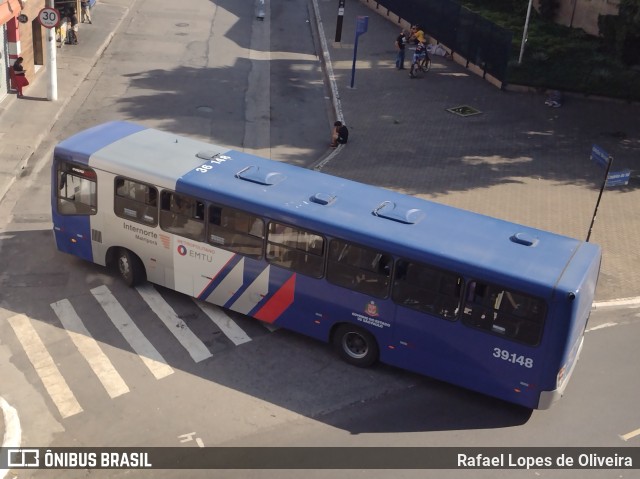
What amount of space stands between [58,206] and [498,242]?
984 centimetres

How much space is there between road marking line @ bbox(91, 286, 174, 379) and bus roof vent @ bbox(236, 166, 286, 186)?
12.4ft

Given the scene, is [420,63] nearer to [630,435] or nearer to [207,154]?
[207,154]

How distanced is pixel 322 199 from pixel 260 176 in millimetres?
1604

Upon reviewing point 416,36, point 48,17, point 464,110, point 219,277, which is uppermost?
point 48,17

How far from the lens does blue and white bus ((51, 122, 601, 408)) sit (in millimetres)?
14508

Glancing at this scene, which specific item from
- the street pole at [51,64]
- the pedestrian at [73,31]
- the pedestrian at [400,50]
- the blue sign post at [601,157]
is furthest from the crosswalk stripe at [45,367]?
the pedestrian at [400,50]

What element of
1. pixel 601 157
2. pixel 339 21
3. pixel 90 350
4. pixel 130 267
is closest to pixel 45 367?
pixel 90 350

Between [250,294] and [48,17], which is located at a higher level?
[48,17]

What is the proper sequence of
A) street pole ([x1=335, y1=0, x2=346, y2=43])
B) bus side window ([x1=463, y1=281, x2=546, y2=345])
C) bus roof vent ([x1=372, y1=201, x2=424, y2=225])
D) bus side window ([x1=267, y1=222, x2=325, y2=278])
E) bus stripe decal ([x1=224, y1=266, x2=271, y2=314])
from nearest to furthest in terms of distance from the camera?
bus side window ([x1=463, y1=281, x2=546, y2=345]) < bus roof vent ([x1=372, y1=201, x2=424, y2=225]) < bus side window ([x1=267, y1=222, x2=325, y2=278]) < bus stripe decal ([x1=224, y1=266, x2=271, y2=314]) < street pole ([x1=335, y1=0, x2=346, y2=43])

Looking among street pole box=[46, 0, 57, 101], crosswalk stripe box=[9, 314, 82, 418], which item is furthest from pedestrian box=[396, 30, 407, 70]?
crosswalk stripe box=[9, 314, 82, 418]

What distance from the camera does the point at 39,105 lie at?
29594 mm

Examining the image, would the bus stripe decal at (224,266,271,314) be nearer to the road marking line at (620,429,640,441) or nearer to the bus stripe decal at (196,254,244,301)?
the bus stripe decal at (196,254,244,301)

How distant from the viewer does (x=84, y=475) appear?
13.2 meters

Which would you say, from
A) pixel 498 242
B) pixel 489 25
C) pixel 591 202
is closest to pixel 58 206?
pixel 498 242
